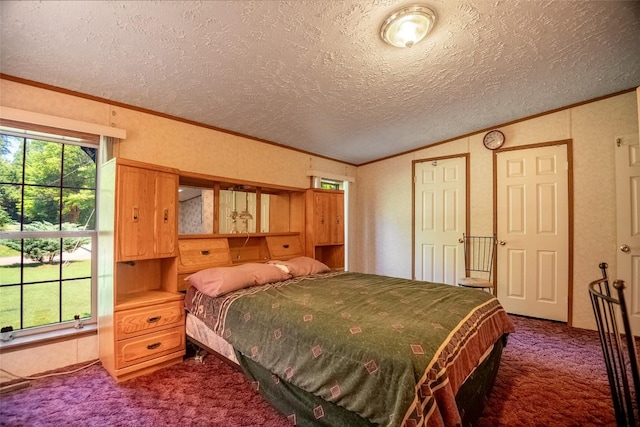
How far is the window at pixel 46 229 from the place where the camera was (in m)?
2.18

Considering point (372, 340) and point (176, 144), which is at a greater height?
point (176, 144)

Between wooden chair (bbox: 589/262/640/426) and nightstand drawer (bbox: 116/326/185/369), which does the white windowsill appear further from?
wooden chair (bbox: 589/262/640/426)

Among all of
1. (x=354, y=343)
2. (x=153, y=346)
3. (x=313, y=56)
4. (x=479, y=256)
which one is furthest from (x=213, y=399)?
(x=479, y=256)

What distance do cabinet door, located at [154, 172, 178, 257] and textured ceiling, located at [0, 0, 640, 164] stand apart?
0.75 m

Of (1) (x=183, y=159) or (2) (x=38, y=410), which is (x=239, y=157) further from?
(2) (x=38, y=410)

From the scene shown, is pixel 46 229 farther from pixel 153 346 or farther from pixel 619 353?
pixel 619 353

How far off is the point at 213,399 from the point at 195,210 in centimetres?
174

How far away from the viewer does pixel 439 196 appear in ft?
14.3

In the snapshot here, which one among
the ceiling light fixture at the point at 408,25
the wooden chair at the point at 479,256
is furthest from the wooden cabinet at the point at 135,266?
the wooden chair at the point at 479,256

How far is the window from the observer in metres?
2.18

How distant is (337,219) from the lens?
4.06 m

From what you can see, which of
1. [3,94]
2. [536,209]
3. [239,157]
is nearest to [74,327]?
[3,94]

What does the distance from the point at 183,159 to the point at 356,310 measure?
2341 mm

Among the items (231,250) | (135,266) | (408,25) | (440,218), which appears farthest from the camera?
(440,218)
